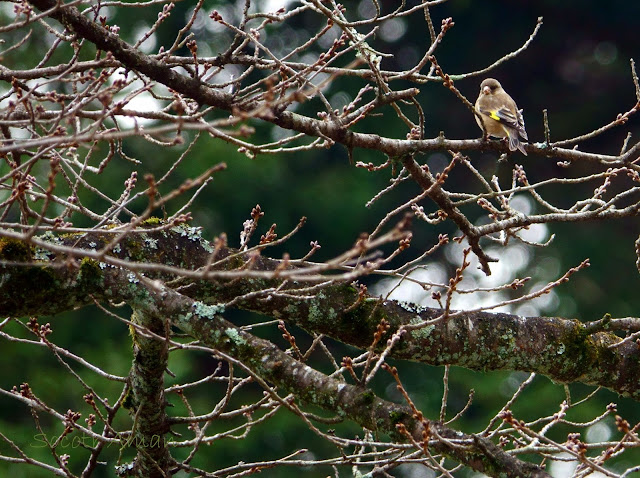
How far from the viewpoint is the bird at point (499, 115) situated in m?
5.88

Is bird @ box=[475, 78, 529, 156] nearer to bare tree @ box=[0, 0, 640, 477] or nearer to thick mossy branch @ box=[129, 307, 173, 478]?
bare tree @ box=[0, 0, 640, 477]

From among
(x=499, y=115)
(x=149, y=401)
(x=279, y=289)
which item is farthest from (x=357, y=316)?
(x=499, y=115)

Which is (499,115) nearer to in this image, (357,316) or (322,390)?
(357,316)

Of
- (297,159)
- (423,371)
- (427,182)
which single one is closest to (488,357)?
(427,182)

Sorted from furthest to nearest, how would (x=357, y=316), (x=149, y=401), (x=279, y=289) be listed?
(x=149, y=401) < (x=357, y=316) < (x=279, y=289)

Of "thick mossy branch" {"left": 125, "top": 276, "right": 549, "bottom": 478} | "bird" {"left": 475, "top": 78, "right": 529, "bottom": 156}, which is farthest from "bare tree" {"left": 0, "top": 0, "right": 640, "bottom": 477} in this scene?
"bird" {"left": 475, "top": 78, "right": 529, "bottom": 156}

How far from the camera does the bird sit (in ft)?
19.3

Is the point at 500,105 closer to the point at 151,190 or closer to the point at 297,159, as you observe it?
the point at 151,190

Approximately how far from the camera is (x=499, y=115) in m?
6.40

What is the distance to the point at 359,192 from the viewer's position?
64.7 feet

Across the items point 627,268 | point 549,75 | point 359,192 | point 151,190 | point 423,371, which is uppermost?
point 549,75

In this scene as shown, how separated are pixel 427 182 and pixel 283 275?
6.68 feet

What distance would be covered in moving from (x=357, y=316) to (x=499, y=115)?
→ 2.84m

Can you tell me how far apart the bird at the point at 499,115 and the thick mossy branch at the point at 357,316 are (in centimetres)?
115
